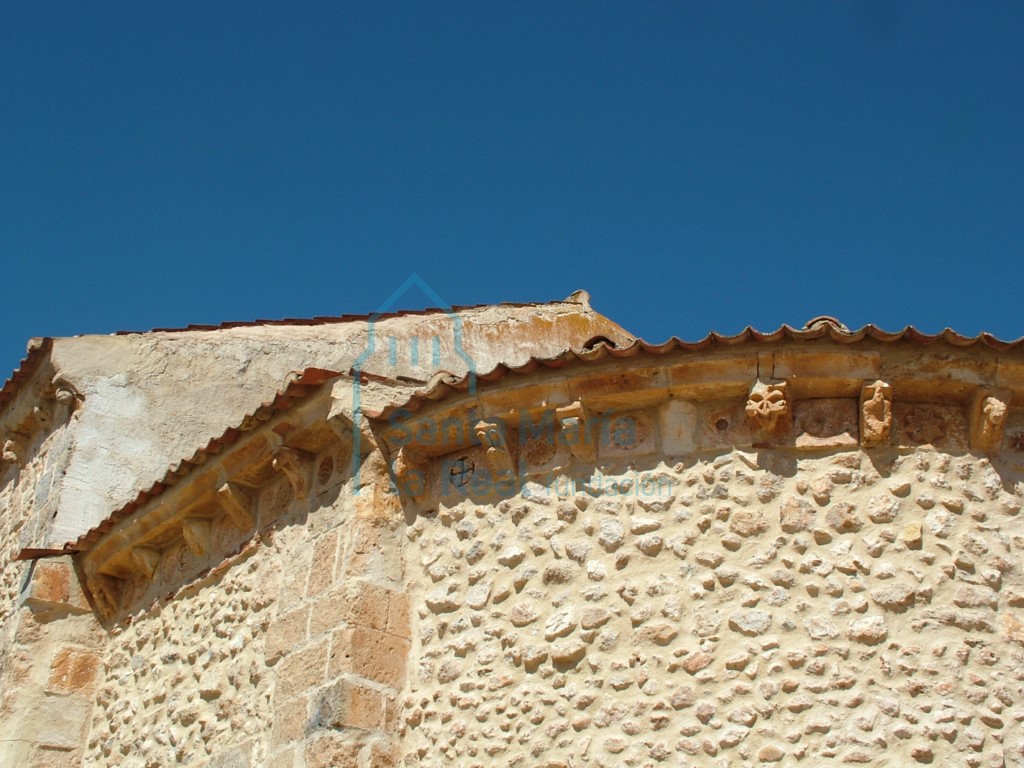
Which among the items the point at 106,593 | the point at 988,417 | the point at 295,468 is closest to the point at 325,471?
the point at 295,468

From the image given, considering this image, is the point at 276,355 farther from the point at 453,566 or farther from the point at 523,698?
the point at 523,698

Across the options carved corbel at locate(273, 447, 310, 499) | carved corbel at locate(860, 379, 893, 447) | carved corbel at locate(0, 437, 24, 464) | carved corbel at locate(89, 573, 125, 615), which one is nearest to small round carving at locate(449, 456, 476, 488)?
carved corbel at locate(273, 447, 310, 499)

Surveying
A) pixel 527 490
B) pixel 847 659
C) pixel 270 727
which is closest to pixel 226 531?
pixel 270 727

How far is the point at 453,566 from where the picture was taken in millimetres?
5918

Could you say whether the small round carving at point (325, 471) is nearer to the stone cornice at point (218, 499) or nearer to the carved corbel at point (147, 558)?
the stone cornice at point (218, 499)

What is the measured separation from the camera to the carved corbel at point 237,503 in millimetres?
6965

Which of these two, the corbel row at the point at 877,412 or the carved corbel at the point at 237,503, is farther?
the carved corbel at the point at 237,503

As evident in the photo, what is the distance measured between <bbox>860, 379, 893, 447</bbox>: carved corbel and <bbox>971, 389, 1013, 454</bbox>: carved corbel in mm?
399

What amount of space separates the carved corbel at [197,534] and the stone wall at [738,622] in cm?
206

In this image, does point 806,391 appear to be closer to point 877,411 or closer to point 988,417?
point 877,411

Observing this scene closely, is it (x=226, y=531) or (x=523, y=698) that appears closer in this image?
(x=523, y=698)

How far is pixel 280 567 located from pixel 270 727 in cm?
92

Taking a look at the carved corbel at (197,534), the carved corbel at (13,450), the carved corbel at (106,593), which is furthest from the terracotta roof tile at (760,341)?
the carved corbel at (13,450)

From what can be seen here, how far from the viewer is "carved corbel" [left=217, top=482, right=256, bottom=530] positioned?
22.9 feet
